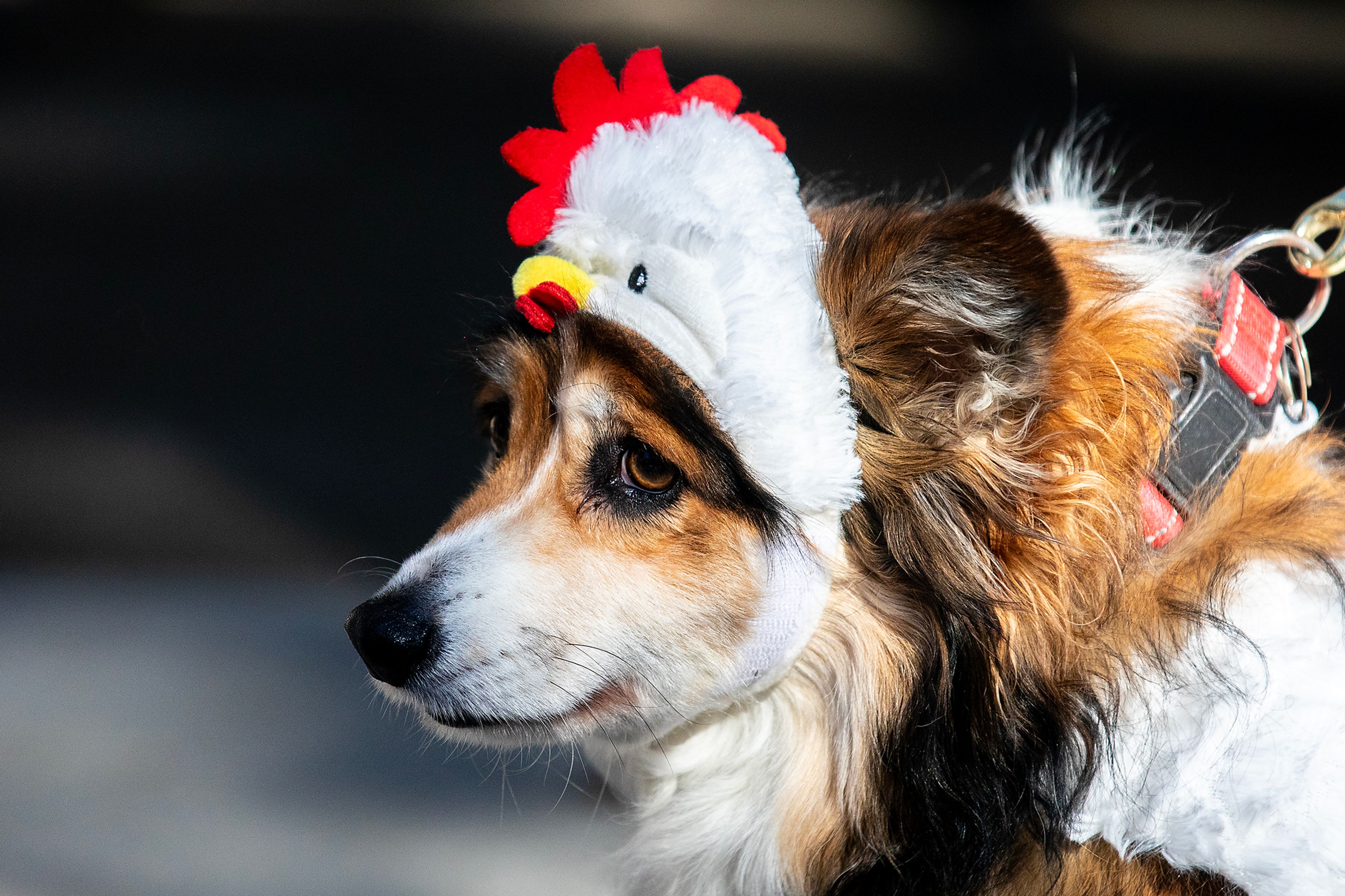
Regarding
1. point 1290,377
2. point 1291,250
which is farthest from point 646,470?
point 1291,250

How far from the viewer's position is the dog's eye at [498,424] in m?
1.56

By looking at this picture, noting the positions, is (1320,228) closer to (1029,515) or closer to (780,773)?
(1029,515)

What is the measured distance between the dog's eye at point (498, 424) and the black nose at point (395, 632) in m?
0.37

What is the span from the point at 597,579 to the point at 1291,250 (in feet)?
3.85

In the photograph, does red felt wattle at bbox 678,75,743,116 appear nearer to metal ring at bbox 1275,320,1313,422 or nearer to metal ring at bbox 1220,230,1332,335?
metal ring at bbox 1220,230,1332,335

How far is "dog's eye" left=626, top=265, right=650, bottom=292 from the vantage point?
1210mm

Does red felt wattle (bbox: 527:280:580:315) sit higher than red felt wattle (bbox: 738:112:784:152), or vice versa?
red felt wattle (bbox: 738:112:784:152)

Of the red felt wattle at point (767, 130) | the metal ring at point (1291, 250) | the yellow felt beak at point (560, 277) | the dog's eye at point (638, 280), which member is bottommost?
the yellow felt beak at point (560, 277)

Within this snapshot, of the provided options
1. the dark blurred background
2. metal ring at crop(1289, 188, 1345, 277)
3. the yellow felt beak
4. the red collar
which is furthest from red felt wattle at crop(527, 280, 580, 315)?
the dark blurred background

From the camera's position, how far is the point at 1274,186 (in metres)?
3.00

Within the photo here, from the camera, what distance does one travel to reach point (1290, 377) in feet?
4.72

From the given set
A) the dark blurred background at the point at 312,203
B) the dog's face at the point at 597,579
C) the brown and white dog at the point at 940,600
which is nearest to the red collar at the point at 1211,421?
the brown and white dog at the point at 940,600

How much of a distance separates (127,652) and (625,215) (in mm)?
2172

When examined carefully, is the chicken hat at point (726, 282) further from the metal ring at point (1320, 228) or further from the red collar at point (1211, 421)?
the metal ring at point (1320, 228)
